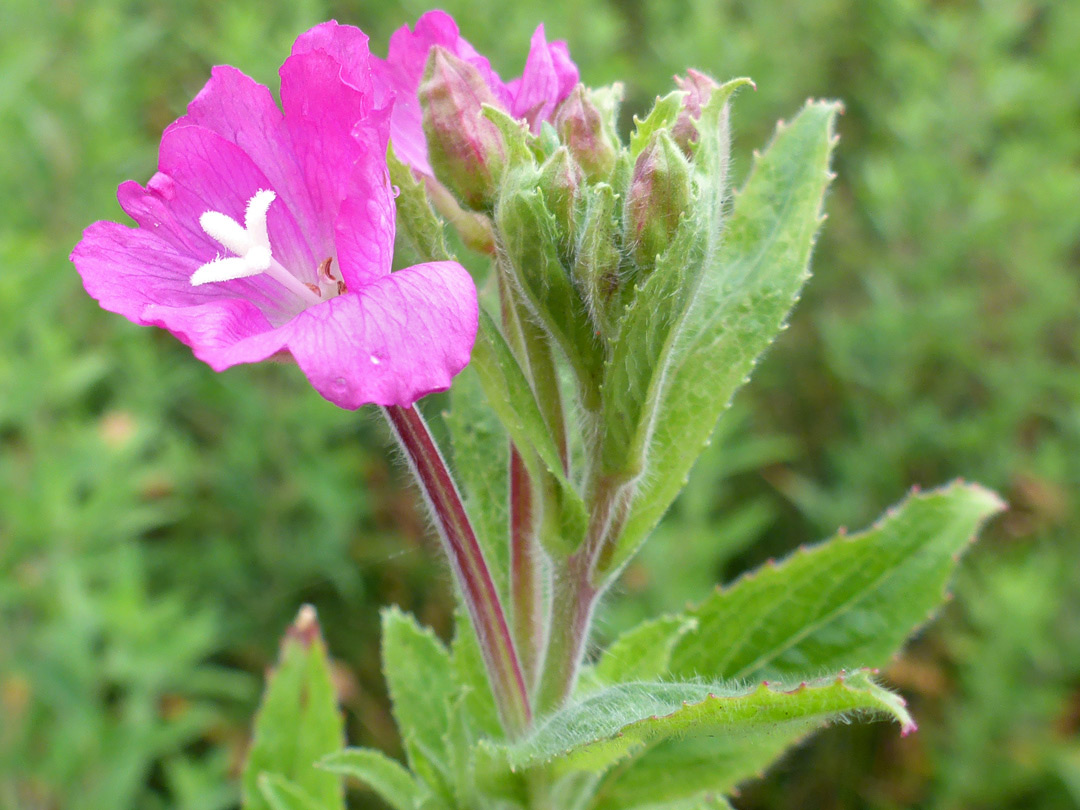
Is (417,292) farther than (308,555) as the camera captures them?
No

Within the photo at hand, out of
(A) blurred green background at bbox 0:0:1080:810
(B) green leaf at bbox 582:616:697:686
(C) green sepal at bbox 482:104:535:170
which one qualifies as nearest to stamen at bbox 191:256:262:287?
(C) green sepal at bbox 482:104:535:170

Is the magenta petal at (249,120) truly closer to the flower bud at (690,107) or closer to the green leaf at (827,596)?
the flower bud at (690,107)

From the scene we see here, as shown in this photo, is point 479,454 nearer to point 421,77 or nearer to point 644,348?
point 644,348

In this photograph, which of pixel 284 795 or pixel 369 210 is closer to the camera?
pixel 369 210

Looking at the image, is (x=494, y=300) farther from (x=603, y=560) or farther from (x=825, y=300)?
(x=825, y=300)

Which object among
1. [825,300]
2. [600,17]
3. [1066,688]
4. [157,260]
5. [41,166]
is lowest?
[1066,688]

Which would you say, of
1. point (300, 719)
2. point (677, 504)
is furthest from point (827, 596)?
point (677, 504)

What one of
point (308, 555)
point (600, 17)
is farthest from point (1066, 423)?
point (308, 555)
